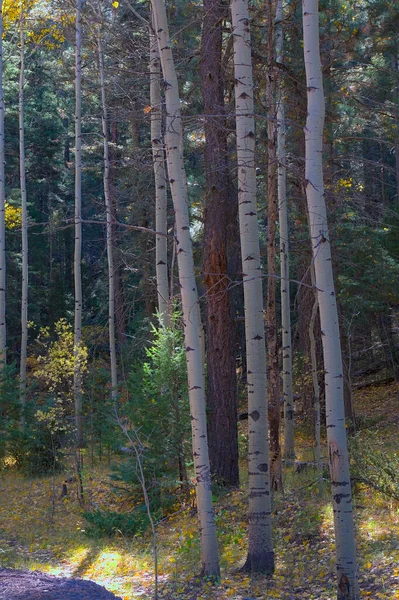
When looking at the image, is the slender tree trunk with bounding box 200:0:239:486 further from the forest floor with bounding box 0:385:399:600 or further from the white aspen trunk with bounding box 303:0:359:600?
the white aspen trunk with bounding box 303:0:359:600

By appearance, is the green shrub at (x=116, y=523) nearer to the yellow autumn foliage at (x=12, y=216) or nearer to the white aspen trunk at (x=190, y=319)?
the white aspen trunk at (x=190, y=319)

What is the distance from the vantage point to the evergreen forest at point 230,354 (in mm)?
7051

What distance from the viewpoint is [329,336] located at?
6.15 meters

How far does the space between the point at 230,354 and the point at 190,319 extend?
3.64 m

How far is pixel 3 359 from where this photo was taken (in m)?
15.7

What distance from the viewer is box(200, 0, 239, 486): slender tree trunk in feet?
34.8

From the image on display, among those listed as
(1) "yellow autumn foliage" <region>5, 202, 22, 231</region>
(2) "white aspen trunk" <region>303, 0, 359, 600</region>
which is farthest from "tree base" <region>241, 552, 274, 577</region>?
(1) "yellow autumn foliage" <region>5, 202, 22, 231</region>

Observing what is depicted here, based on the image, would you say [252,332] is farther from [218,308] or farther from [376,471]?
[218,308]

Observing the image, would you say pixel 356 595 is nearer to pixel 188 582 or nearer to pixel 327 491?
pixel 188 582

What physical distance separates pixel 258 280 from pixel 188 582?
337 cm

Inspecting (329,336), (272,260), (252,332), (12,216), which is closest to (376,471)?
(252,332)

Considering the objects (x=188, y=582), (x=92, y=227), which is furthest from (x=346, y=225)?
(x=92, y=227)

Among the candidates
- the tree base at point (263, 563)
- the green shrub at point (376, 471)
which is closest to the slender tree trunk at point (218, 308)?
the green shrub at point (376, 471)

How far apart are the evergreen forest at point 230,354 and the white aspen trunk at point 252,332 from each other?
22 millimetres
